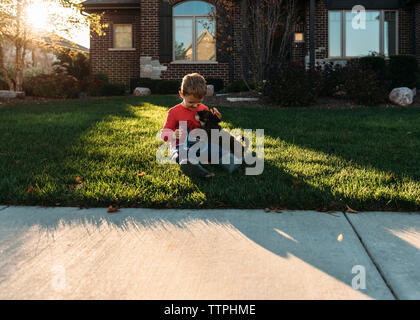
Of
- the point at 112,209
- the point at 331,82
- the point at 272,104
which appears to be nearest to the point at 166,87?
the point at 272,104

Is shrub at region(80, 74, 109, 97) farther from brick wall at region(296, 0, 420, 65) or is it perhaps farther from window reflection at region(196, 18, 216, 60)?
brick wall at region(296, 0, 420, 65)

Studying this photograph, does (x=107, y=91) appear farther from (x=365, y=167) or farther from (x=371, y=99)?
(x=365, y=167)

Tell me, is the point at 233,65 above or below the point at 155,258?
above

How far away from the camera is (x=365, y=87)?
905cm

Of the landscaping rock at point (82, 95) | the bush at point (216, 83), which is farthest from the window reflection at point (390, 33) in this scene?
the landscaping rock at point (82, 95)

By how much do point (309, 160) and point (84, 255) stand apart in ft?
8.68

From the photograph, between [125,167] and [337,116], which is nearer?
[125,167]

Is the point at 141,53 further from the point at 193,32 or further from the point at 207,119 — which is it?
the point at 207,119

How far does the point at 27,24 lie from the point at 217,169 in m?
9.56

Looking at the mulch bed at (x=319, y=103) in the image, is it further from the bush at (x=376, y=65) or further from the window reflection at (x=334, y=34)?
the window reflection at (x=334, y=34)

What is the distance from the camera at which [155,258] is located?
2078 millimetres
